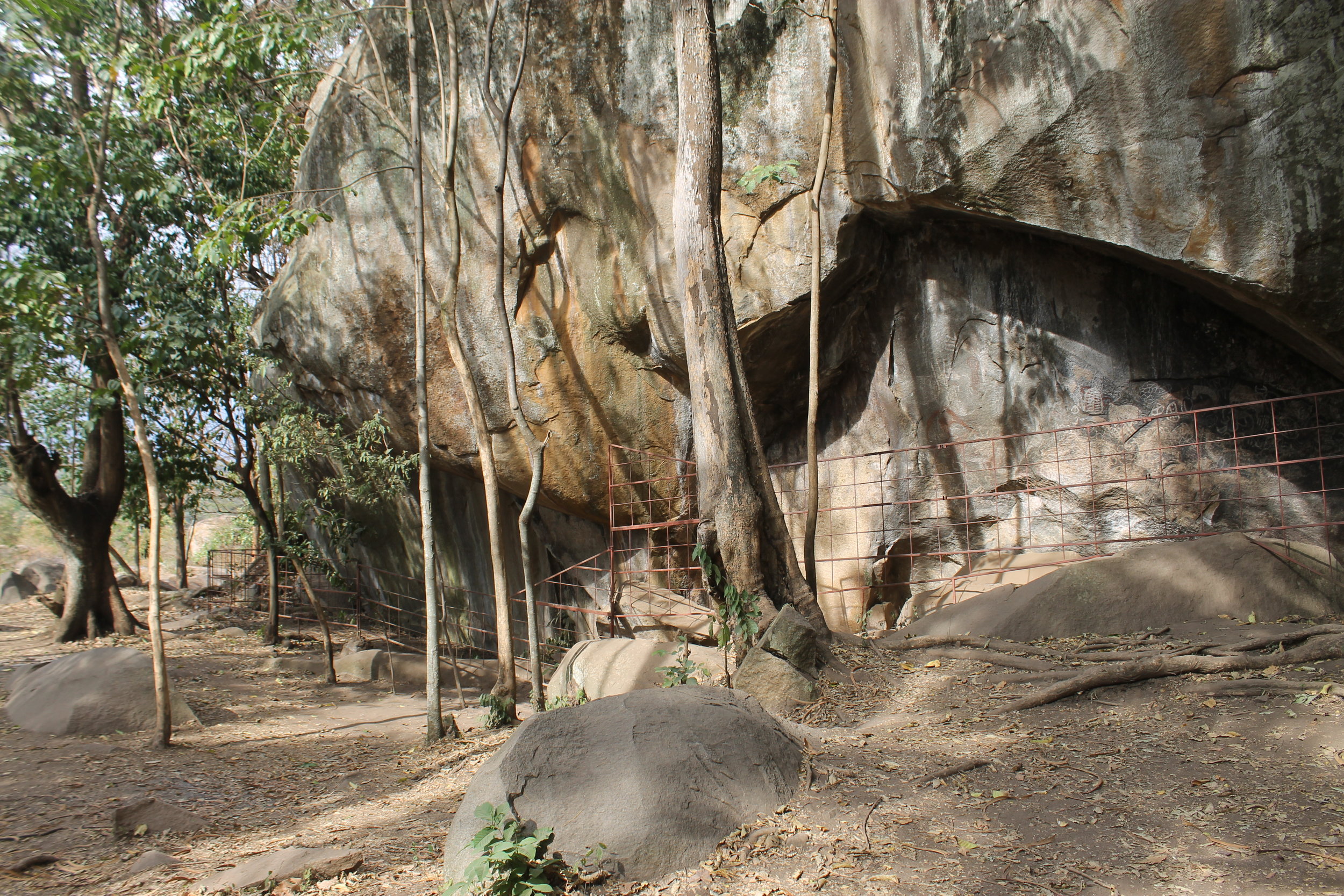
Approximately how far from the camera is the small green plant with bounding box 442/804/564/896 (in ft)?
10.2

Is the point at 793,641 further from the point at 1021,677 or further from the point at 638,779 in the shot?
the point at 638,779

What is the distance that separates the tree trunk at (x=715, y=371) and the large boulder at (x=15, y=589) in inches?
690

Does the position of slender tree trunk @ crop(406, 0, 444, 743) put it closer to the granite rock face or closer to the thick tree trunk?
the granite rock face

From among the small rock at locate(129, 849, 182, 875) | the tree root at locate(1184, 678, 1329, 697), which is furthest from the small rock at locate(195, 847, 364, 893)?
the tree root at locate(1184, 678, 1329, 697)

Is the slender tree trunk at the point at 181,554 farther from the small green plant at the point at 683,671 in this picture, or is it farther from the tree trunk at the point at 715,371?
the tree trunk at the point at 715,371

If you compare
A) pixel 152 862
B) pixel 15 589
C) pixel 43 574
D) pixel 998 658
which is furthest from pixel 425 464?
pixel 43 574

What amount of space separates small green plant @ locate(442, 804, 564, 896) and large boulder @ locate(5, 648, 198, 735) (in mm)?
5961

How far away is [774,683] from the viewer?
5.43m

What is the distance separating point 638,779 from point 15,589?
19558 mm

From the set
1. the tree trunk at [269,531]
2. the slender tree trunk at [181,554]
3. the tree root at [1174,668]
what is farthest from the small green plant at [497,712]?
the slender tree trunk at [181,554]

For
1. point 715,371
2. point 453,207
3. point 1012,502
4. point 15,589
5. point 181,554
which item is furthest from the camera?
point 181,554

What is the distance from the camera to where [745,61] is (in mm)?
8688

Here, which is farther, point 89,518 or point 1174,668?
point 89,518

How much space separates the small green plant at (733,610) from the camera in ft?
19.2
